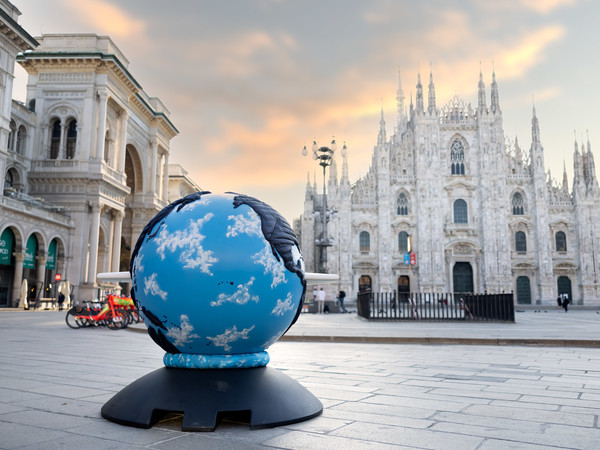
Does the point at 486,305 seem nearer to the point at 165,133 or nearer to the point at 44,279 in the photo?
the point at 44,279

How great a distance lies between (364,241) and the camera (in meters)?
49.0

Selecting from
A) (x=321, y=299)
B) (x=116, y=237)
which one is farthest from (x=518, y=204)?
(x=116, y=237)

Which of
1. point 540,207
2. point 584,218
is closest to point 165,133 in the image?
point 540,207

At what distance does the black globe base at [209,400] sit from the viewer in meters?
3.52

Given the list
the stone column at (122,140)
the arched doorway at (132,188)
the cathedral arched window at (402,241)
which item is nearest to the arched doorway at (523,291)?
the cathedral arched window at (402,241)

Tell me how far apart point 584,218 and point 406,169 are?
17.0 m

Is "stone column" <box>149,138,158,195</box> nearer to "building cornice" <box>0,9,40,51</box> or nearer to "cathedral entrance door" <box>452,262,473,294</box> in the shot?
"building cornice" <box>0,9,40,51</box>

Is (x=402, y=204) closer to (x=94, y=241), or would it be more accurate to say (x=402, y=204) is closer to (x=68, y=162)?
(x=94, y=241)

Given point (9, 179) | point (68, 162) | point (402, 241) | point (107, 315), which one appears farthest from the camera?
point (402, 241)

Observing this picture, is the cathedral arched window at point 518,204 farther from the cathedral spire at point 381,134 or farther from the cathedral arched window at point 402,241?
the cathedral spire at point 381,134

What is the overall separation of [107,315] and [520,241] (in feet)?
141

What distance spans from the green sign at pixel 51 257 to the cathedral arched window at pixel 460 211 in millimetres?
35383

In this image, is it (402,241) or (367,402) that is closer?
(367,402)

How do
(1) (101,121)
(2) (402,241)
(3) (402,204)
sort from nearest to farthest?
(1) (101,121), (2) (402,241), (3) (402,204)
